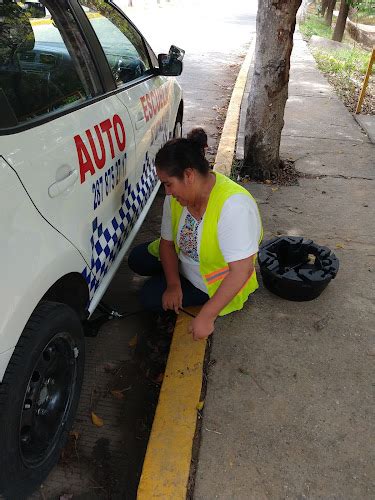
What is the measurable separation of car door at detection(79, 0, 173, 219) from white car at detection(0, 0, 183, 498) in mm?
18

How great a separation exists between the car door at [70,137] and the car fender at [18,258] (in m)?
0.06

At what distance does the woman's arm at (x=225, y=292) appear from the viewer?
2.01m

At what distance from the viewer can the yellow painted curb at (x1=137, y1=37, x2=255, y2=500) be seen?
1730 mm

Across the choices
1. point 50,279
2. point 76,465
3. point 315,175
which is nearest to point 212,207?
point 50,279

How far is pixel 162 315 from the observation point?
9.16 feet

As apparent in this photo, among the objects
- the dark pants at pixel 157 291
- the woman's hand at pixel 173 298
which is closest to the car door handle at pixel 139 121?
the dark pants at pixel 157 291

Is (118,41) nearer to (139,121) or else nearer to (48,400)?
(139,121)

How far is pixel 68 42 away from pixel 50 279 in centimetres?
124

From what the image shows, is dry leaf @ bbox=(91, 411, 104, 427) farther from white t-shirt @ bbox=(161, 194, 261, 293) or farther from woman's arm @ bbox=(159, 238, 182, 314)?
white t-shirt @ bbox=(161, 194, 261, 293)

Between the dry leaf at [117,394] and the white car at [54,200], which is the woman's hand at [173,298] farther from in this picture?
the dry leaf at [117,394]

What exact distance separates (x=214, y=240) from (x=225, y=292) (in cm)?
26

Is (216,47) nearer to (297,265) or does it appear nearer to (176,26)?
(176,26)

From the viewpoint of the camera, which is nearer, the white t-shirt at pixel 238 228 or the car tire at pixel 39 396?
the car tire at pixel 39 396

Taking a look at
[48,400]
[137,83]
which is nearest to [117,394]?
[48,400]
